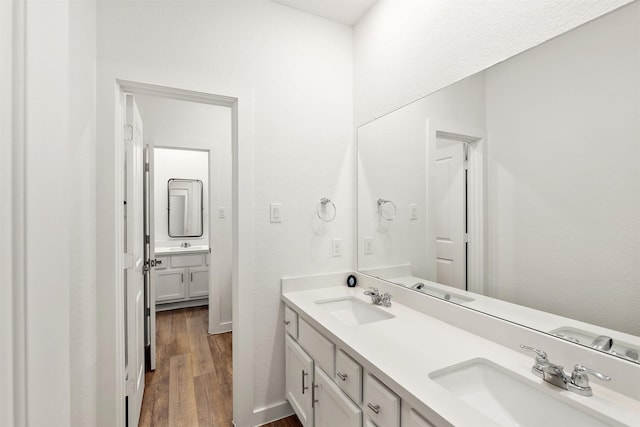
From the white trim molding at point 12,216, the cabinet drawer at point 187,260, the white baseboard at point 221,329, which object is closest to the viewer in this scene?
the white trim molding at point 12,216

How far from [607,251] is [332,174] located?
1.46m

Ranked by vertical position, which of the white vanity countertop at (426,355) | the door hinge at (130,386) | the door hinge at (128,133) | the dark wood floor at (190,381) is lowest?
the dark wood floor at (190,381)

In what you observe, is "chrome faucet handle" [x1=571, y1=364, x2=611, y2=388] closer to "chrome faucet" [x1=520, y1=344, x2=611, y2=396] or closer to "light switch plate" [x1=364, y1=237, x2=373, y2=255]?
"chrome faucet" [x1=520, y1=344, x2=611, y2=396]

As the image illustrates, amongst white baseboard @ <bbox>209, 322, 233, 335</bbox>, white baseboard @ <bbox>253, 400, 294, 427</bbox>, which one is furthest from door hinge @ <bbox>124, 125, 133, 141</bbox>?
white baseboard @ <bbox>209, 322, 233, 335</bbox>

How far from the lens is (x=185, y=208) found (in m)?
4.61

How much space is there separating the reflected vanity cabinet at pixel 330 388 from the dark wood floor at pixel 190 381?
0.42 m

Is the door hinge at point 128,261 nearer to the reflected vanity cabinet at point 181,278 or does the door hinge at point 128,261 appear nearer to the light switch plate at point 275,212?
the light switch plate at point 275,212

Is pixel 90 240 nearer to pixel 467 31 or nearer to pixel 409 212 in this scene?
pixel 409 212

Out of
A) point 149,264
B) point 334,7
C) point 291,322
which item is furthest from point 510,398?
point 149,264

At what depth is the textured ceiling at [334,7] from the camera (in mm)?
1906

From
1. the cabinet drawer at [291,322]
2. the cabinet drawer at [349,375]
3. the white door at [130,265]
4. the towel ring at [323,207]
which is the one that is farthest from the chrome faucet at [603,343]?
the white door at [130,265]

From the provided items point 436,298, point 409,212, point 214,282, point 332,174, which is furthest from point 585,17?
point 214,282

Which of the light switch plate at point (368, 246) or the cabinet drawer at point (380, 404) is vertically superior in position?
the light switch plate at point (368, 246)

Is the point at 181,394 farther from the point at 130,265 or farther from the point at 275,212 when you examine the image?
the point at 275,212
